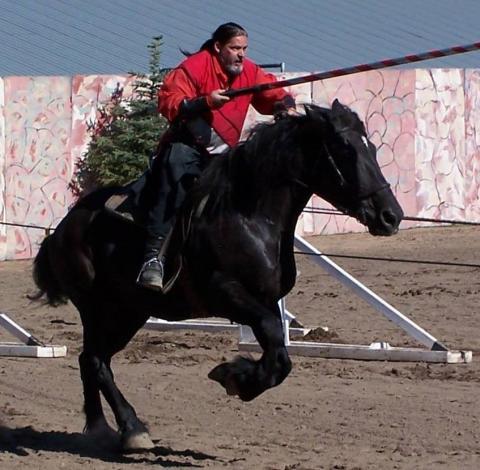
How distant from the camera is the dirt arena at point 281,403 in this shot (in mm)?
7676

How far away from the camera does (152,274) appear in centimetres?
738

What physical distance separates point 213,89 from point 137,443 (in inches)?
81.0

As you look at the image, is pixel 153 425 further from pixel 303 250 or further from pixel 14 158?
pixel 14 158

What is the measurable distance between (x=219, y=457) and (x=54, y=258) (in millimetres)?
1750

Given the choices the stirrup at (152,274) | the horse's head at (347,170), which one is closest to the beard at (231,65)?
the horse's head at (347,170)

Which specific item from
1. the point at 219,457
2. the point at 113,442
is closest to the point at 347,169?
the point at 219,457

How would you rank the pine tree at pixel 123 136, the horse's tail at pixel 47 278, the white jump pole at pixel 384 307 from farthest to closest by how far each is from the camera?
the pine tree at pixel 123 136
the white jump pole at pixel 384 307
the horse's tail at pixel 47 278

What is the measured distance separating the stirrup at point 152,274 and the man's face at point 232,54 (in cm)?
115

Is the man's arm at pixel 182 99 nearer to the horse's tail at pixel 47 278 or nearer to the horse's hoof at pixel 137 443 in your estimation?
the horse's tail at pixel 47 278

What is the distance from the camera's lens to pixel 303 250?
11070 mm

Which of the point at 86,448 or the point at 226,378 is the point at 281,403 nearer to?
the point at 86,448

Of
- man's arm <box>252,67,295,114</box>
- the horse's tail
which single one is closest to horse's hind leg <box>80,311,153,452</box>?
the horse's tail

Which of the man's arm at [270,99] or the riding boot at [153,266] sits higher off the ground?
the man's arm at [270,99]

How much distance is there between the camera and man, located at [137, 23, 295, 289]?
294 inches
